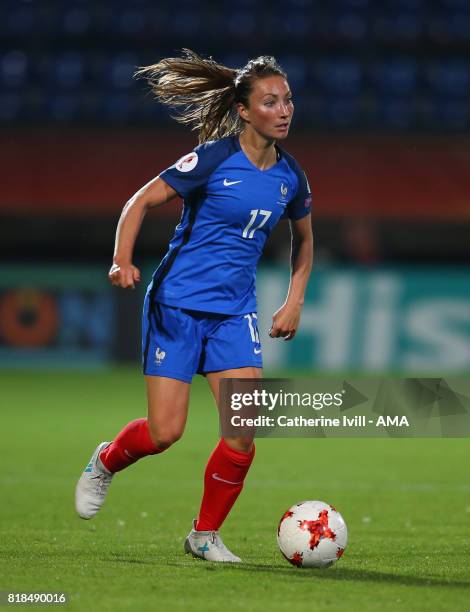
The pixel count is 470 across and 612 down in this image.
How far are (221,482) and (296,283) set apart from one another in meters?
0.94

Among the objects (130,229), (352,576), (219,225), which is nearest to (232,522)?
(352,576)

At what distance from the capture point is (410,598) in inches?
159

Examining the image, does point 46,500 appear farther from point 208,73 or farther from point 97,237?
point 97,237

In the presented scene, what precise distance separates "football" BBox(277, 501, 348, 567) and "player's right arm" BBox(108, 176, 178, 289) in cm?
115

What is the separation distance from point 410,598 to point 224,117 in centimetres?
228

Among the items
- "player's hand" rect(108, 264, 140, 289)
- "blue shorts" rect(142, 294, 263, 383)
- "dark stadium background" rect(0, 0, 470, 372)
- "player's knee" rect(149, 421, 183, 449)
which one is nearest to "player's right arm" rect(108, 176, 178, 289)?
"player's hand" rect(108, 264, 140, 289)

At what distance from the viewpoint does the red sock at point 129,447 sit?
508 cm

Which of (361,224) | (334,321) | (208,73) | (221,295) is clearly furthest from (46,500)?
(361,224)

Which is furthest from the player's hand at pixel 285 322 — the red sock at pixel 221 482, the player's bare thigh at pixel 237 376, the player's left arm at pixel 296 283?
the red sock at pixel 221 482

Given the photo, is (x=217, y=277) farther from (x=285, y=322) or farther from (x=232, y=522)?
(x=232, y=522)

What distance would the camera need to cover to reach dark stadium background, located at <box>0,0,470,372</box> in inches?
637

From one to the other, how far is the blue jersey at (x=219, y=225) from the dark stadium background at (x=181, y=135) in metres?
10.9

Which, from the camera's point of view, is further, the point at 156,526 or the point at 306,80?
the point at 306,80

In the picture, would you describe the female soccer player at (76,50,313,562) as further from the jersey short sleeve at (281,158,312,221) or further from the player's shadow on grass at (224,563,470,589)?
the player's shadow on grass at (224,563,470,589)
